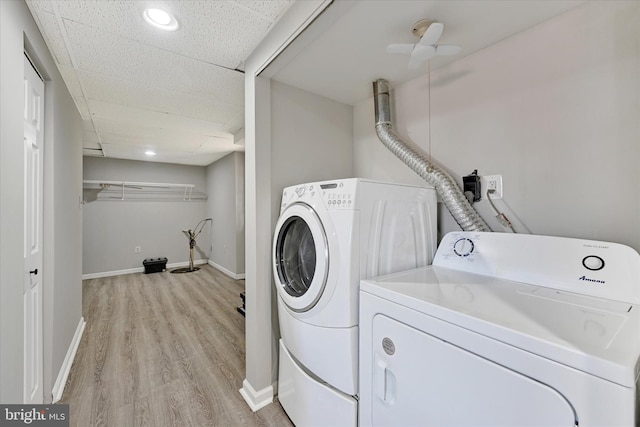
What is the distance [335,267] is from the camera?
1225 millimetres

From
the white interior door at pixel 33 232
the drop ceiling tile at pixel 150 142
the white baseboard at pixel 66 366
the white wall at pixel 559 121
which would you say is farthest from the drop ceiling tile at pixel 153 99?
the white baseboard at pixel 66 366

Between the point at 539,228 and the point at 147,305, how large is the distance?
4.02 m

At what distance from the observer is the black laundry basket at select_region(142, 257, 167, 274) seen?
16.0 ft

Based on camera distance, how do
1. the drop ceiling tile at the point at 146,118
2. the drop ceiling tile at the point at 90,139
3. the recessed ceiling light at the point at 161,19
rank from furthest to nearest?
the drop ceiling tile at the point at 90,139
the drop ceiling tile at the point at 146,118
the recessed ceiling light at the point at 161,19

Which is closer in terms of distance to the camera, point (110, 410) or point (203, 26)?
point (203, 26)

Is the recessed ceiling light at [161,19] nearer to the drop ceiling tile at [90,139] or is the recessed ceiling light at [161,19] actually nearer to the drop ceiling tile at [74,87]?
the drop ceiling tile at [74,87]

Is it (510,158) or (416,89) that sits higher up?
(416,89)

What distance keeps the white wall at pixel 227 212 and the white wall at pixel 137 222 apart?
1.35 feet

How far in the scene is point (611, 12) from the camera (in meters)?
1.12

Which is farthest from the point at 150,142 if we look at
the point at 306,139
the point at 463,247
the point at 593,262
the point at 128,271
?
the point at 593,262

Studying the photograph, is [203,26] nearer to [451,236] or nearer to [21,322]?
[21,322]

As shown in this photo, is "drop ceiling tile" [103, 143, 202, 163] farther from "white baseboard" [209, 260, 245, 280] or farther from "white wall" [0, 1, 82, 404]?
"white baseboard" [209, 260, 245, 280]

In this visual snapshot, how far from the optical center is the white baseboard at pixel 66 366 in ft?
5.57

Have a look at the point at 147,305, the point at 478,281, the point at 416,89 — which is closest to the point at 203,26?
the point at 416,89
